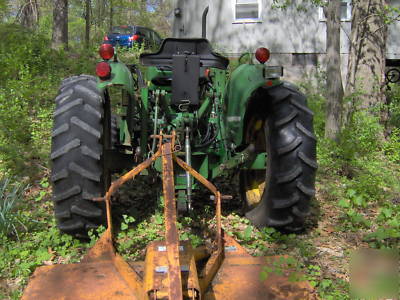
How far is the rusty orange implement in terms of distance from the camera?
2.38 m

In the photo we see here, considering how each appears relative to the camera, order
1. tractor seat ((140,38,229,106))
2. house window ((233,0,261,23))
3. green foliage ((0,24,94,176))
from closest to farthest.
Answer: tractor seat ((140,38,229,106)) < green foliage ((0,24,94,176)) < house window ((233,0,261,23))

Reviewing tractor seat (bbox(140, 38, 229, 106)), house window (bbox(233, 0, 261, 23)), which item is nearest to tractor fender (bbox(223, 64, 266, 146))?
tractor seat (bbox(140, 38, 229, 106))

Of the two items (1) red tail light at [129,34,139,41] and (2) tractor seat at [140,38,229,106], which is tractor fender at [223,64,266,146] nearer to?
(2) tractor seat at [140,38,229,106]

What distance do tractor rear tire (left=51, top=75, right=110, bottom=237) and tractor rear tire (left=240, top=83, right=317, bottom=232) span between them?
1.49 meters

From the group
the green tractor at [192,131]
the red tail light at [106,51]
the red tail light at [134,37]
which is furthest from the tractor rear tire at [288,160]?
the red tail light at [134,37]

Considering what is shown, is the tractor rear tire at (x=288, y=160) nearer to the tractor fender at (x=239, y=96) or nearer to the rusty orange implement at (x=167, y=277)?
the tractor fender at (x=239, y=96)

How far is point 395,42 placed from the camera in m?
14.6

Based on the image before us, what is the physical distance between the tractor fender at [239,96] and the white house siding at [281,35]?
11.0m

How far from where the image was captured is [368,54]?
26.7ft

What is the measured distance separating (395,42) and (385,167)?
9.33m

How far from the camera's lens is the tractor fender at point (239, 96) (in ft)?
13.1

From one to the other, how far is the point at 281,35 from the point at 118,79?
40.4ft

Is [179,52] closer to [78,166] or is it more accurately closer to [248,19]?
[78,166]

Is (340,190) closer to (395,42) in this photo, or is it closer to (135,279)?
(135,279)
